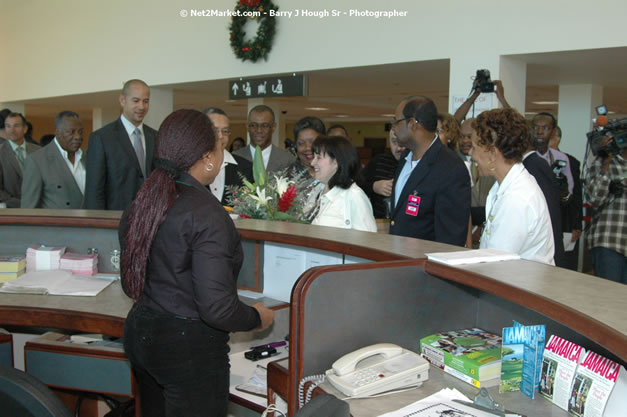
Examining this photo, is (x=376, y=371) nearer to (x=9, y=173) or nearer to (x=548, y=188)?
(x=548, y=188)

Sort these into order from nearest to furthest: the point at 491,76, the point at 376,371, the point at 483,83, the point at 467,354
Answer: the point at 376,371
the point at 467,354
the point at 483,83
the point at 491,76

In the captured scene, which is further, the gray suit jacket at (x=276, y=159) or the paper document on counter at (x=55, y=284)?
the gray suit jacket at (x=276, y=159)

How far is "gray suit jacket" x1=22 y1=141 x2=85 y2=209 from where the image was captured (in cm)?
410

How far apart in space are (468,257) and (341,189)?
121 centimetres

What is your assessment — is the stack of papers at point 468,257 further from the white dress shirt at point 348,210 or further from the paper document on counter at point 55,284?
the paper document on counter at point 55,284

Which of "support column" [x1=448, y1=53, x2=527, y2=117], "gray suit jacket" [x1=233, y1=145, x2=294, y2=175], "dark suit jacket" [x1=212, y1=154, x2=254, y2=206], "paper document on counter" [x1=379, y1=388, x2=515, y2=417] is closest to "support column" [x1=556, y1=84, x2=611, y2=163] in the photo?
"support column" [x1=448, y1=53, x2=527, y2=117]

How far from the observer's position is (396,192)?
307cm

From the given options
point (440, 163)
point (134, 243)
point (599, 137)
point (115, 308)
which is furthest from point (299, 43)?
point (134, 243)

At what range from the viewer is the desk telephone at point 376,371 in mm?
1543

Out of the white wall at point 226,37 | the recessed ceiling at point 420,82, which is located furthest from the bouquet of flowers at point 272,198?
the recessed ceiling at point 420,82

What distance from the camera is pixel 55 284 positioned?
2820mm

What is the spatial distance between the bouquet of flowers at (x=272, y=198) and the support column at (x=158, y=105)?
23.2ft

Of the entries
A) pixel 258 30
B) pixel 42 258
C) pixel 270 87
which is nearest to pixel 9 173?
pixel 270 87

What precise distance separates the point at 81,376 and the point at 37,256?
91 centimetres
